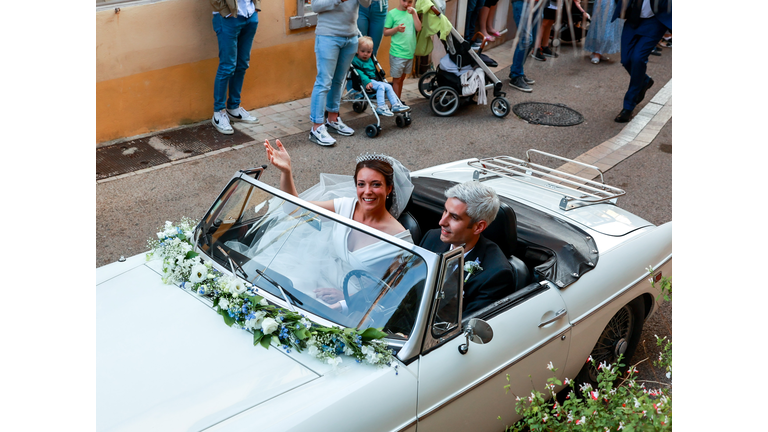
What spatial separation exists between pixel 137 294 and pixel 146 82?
202 inches

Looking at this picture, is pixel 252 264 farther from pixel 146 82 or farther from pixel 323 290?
pixel 146 82

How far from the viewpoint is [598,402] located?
2717mm

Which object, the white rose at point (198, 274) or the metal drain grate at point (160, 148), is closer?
the white rose at point (198, 274)

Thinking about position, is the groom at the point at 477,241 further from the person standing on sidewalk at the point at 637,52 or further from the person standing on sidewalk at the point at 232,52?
the person standing on sidewalk at the point at 637,52

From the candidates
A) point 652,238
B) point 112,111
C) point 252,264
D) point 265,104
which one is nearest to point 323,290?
point 252,264

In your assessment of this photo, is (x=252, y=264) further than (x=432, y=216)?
No

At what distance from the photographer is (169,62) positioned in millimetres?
7797

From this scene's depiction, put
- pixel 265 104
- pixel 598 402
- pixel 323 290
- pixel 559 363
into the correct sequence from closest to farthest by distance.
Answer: pixel 598 402
pixel 323 290
pixel 559 363
pixel 265 104

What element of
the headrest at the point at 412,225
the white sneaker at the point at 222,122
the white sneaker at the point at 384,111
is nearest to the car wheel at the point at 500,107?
the white sneaker at the point at 384,111

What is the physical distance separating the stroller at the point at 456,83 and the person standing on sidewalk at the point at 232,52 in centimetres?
265

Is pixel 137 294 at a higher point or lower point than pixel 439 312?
lower

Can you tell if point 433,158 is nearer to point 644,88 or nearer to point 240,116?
point 240,116

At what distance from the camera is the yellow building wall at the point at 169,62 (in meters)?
7.29

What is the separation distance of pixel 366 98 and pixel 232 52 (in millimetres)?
1746
